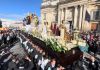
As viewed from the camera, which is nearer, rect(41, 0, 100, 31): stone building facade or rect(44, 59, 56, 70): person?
rect(44, 59, 56, 70): person

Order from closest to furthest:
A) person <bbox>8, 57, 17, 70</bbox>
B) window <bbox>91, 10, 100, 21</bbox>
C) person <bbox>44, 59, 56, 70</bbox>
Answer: person <bbox>44, 59, 56, 70</bbox>
person <bbox>8, 57, 17, 70</bbox>
window <bbox>91, 10, 100, 21</bbox>

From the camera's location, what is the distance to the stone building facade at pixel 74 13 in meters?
33.8

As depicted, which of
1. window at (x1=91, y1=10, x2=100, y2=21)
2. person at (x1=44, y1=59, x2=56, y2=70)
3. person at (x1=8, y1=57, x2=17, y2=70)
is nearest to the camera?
person at (x1=44, y1=59, x2=56, y2=70)

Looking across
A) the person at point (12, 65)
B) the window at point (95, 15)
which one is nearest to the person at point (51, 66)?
the person at point (12, 65)

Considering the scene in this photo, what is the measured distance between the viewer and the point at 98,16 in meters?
33.3

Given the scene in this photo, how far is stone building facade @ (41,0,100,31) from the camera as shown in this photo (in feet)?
111

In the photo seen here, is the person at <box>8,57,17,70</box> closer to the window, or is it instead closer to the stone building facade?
the stone building facade

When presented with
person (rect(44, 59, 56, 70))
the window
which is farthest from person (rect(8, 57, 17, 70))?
the window

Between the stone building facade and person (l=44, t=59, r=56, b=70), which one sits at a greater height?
the stone building facade

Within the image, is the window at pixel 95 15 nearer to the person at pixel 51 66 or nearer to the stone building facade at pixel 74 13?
the stone building facade at pixel 74 13

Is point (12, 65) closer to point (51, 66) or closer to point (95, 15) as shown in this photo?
point (51, 66)

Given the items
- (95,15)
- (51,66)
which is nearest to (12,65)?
(51,66)

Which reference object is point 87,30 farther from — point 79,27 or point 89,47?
point 89,47

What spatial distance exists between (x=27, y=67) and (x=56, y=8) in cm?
3396
